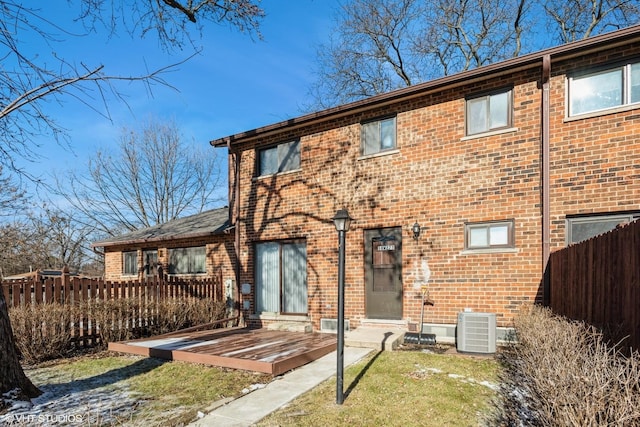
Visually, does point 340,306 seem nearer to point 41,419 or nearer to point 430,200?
point 41,419

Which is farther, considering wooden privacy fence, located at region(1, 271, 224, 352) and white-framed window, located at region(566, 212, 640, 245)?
wooden privacy fence, located at region(1, 271, 224, 352)

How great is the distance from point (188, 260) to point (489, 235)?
31.3ft

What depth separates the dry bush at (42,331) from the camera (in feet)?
22.2

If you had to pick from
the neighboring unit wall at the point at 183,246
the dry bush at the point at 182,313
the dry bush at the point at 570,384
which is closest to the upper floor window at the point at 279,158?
the neighboring unit wall at the point at 183,246

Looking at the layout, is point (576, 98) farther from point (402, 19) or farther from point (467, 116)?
point (402, 19)

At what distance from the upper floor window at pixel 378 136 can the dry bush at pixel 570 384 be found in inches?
202

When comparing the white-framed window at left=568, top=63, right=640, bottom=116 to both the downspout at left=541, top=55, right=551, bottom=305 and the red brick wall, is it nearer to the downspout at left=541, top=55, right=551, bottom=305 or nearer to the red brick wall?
the red brick wall

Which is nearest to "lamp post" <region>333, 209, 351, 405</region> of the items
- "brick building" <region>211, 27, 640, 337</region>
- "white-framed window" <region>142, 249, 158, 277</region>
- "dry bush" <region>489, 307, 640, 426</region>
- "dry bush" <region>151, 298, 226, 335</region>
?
"dry bush" <region>489, 307, 640, 426</region>

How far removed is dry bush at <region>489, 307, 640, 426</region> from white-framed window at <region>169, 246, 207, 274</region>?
955cm

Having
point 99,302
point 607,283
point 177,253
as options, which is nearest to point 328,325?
point 99,302

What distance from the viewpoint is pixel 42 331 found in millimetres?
6965

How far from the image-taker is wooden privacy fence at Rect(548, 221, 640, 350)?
3.36 metres

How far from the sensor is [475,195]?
7.64 metres

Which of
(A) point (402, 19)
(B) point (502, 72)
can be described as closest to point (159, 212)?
(A) point (402, 19)
